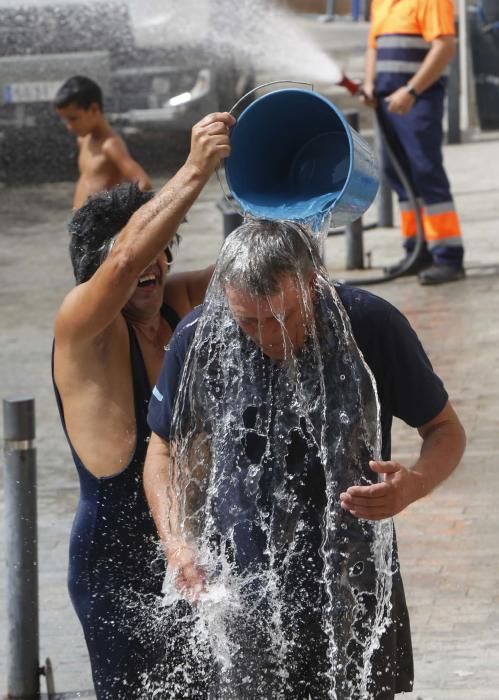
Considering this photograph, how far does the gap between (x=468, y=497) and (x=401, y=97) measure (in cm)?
381

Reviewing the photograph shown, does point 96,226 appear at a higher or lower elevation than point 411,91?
higher

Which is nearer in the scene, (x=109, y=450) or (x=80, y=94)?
(x=109, y=450)

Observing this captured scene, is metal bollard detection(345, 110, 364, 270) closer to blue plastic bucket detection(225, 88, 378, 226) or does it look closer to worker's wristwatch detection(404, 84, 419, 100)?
worker's wristwatch detection(404, 84, 419, 100)

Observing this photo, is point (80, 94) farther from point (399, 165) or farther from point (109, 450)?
point (109, 450)

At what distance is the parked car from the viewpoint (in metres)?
14.3

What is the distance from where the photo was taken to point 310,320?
302 centimetres

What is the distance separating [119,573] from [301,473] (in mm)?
618

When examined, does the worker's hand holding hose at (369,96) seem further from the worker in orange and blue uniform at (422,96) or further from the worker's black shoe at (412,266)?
the worker's black shoe at (412,266)

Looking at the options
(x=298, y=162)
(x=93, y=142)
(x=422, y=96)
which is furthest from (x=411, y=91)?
(x=298, y=162)

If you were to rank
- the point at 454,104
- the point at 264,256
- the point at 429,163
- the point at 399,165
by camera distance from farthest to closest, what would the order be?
the point at 454,104
the point at 399,165
the point at 429,163
the point at 264,256

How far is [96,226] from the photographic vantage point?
3.53 m

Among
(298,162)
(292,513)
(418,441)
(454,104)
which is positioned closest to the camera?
(292,513)

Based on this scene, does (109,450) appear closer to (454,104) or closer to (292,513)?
(292,513)

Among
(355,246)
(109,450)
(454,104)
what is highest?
(109,450)
